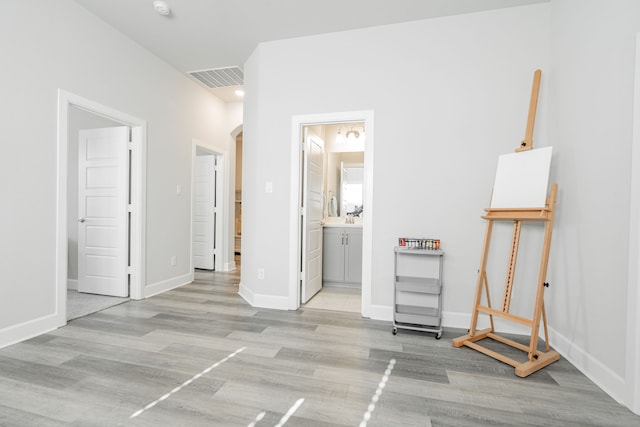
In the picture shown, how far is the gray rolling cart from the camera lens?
2.62 m

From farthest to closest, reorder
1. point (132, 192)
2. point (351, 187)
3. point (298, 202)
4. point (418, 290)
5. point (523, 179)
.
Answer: point (351, 187)
point (132, 192)
point (298, 202)
point (418, 290)
point (523, 179)

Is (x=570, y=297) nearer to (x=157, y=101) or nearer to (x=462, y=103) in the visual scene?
(x=462, y=103)

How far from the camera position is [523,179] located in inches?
91.4

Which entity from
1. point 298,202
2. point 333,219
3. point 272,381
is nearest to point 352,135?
point 333,219

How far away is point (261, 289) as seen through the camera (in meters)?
3.34

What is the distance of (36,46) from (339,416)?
11.5 ft

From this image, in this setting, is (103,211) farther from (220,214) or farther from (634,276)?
(634,276)

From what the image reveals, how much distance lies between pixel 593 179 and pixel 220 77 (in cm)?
422

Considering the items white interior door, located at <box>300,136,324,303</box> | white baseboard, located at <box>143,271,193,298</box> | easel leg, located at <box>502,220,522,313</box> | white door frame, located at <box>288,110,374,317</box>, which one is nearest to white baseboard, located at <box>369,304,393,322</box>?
white door frame, located at <box>288,110,374,317</box>

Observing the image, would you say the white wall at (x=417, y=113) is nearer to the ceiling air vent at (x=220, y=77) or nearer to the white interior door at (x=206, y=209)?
the ceiling air vent at (x=220, y=77)

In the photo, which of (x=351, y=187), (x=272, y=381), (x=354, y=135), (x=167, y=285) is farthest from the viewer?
(x=351, y=187)

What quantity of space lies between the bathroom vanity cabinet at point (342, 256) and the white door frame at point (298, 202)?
1.11m

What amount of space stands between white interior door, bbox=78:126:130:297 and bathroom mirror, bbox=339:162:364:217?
3006mm

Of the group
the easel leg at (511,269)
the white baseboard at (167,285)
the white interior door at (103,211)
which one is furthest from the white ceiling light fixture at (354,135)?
the white baseboard at (167,285)
